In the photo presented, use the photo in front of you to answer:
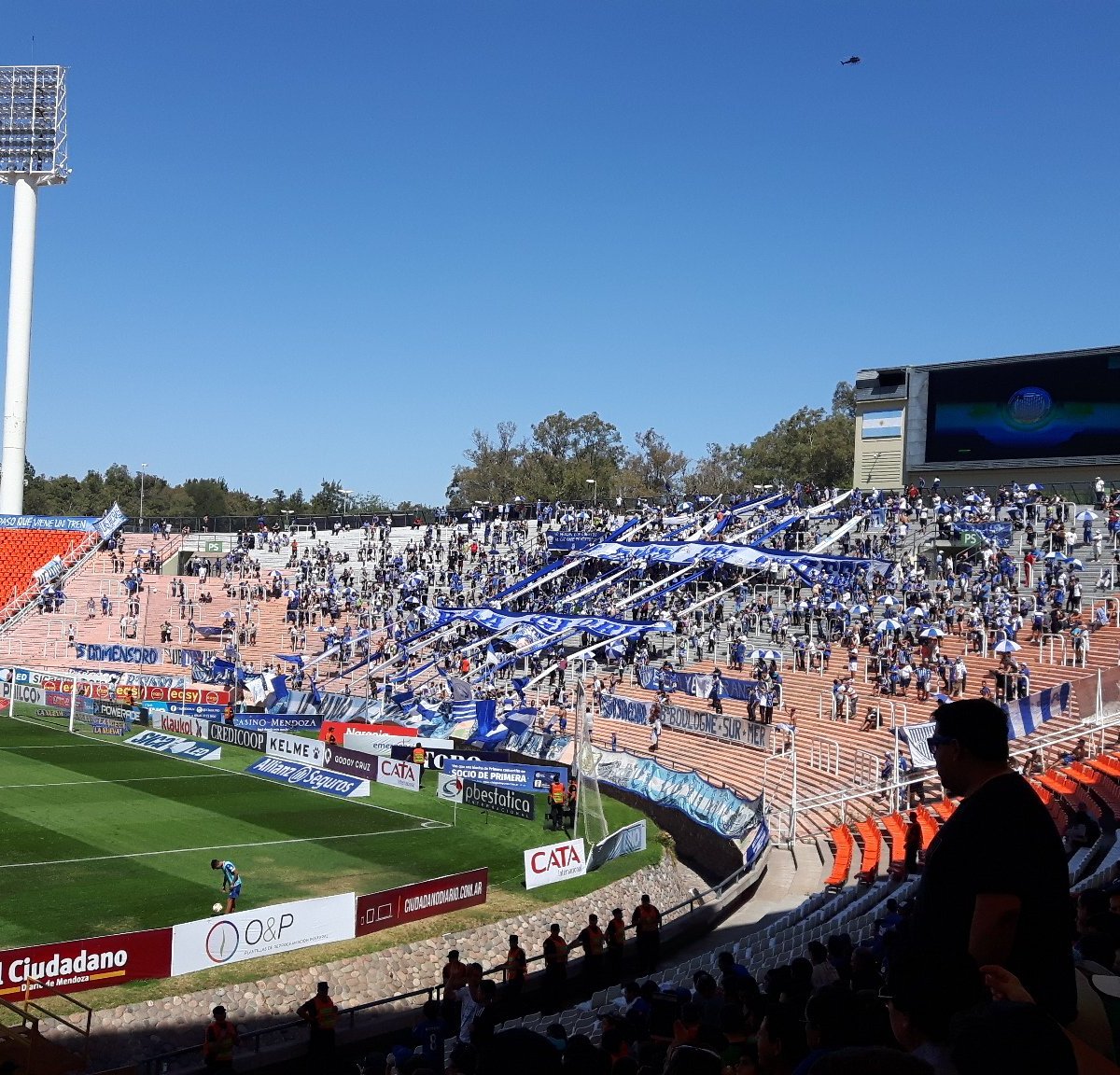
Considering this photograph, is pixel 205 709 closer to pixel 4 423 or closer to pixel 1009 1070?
pixel 4 423

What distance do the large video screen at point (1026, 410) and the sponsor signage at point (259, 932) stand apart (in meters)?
41.6

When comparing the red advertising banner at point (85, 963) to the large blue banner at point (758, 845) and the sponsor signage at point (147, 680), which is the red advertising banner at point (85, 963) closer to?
the large blue banner at point (758, 845)

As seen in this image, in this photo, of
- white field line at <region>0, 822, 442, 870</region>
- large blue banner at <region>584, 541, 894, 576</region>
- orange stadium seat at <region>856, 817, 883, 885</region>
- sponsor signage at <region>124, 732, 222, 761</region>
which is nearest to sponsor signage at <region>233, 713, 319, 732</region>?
sponsor signage at <region>124, 732, 222, 761</region>

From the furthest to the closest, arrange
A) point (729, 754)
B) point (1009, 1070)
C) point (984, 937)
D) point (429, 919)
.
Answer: point (729, 754)
point (429, 919)
point (984, 937)
point (1009, 1070)

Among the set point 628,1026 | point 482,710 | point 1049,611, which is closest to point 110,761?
point 482,710

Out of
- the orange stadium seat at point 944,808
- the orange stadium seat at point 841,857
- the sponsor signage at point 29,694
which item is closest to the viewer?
the orange stadium seat at point 841,857

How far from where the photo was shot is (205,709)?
1823 inches

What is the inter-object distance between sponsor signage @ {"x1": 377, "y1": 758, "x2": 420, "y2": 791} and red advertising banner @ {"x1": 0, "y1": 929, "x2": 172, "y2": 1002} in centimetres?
1609

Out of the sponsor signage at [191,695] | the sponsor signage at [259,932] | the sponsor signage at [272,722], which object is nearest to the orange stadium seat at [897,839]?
the sponsor signage at [259,932]

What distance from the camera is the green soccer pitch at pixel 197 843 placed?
24484 millimetres

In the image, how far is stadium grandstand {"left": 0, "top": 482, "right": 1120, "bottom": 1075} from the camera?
57.4 ft

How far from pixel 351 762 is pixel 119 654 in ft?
85.5

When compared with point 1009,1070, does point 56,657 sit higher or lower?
lower

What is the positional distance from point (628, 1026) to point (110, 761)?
3295 cm
